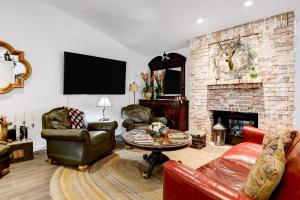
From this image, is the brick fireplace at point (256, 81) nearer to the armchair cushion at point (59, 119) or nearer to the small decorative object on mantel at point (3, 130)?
the armchair cushion at point (59, 119)

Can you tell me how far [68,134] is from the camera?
108 inches

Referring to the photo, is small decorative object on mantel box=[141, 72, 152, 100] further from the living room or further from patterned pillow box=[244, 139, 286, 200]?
patterned pillow box=[244, 139, 286, 200]

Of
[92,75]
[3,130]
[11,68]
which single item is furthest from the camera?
[92,75]

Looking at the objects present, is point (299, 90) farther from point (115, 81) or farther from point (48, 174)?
point (48, 174)

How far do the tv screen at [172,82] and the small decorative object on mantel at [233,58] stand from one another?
120 centimetres

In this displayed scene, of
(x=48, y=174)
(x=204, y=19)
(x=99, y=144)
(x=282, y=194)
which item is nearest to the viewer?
(x=282, y=194)

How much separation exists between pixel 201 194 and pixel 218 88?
3291 mm

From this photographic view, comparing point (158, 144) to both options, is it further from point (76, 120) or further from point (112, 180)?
point (76, 120)

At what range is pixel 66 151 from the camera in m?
2.86

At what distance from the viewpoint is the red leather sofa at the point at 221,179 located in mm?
1025

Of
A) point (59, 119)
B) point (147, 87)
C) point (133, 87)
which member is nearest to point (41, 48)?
point (59, 119)

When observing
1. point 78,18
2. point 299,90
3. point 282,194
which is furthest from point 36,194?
point 299,90

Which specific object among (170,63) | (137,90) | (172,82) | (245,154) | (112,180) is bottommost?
(112,180)

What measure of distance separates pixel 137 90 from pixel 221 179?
4.01m
